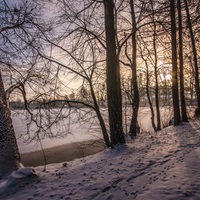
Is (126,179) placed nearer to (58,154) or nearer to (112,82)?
(112,82)

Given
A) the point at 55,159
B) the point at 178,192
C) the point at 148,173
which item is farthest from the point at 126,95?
the point at 178,192

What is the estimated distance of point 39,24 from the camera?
766cm

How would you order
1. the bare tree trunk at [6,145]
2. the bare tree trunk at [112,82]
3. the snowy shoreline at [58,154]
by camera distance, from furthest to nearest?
the snowy shoreline at [58,154]
the bare tree trunk at [112,82]
the bare tree trunk at [6,145]

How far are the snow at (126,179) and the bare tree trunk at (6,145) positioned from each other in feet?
2.40

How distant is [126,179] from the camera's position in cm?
400

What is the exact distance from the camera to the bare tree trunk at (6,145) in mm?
5371

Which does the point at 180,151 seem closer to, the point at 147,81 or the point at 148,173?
the point at 148,173

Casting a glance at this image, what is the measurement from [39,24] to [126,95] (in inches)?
286

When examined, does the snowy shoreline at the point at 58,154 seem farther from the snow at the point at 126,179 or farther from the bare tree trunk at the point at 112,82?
the snow at the point at 126,179

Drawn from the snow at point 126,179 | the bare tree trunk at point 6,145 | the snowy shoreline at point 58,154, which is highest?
the bare tree trunk at point 6,145

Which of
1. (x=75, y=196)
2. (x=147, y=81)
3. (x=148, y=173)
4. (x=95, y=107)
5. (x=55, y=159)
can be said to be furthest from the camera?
(x=147, y=81)

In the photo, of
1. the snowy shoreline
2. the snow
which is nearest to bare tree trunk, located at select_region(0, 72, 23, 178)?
the snow

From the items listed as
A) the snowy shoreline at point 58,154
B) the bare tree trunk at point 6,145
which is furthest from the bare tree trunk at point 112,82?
the snowy shoreline at point 58,154

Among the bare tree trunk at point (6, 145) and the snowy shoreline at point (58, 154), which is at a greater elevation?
the bare tree trunk at point (6, 145)
